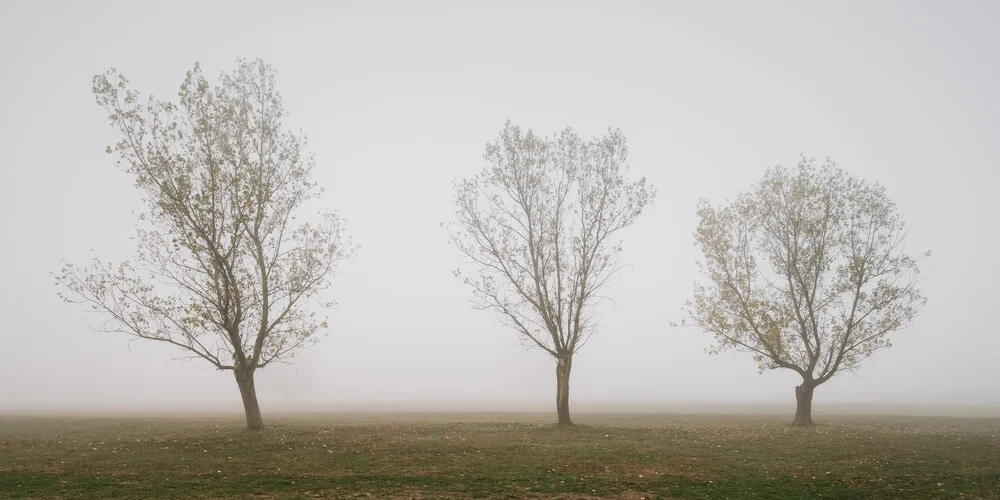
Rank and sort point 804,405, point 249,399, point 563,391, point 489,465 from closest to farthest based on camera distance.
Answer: point 489,465 → point 249,399 → point 563,391 → point 804,405

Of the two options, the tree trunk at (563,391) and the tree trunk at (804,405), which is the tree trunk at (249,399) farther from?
the tree trunk at (804,405)

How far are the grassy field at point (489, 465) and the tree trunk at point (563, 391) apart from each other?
4.95m

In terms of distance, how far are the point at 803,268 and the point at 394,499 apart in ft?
120

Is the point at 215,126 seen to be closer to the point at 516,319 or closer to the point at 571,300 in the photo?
the point at 516,319

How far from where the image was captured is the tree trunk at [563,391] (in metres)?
34.8

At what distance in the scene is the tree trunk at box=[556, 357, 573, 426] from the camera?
114ft

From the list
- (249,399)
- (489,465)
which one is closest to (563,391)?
(489,465)

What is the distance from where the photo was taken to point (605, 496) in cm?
1628

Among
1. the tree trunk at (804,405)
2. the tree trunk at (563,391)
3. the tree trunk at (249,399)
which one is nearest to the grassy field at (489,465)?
the tree trunk at (249,399)

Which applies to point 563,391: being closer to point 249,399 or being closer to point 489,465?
point 489,465

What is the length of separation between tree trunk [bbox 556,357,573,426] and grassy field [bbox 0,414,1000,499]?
4947 mm

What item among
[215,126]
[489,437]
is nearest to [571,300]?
[489,437]

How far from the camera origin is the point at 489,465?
796 inches

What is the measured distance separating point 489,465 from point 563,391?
15.8 meters
